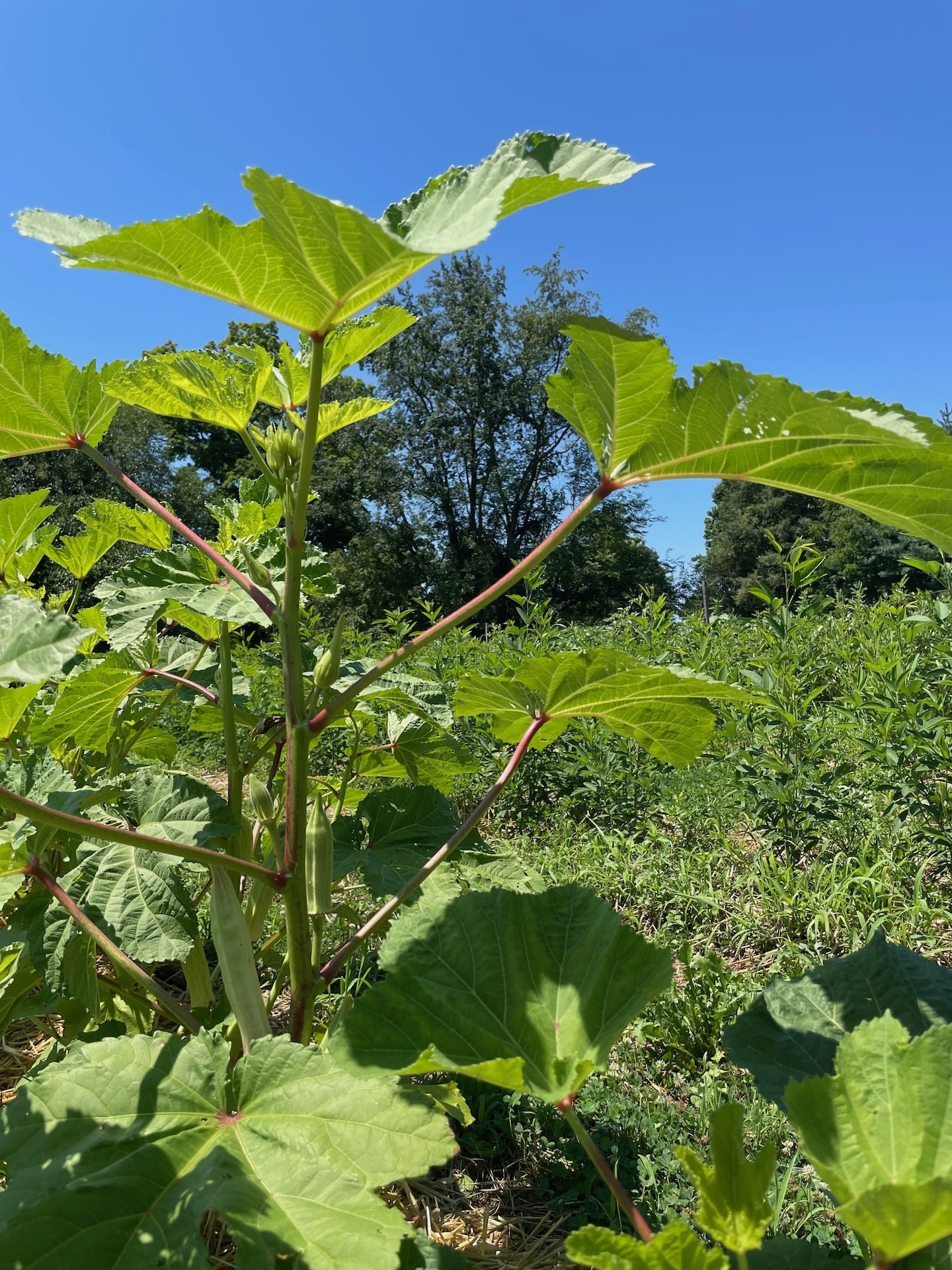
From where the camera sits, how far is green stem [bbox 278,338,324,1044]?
29.9 inches

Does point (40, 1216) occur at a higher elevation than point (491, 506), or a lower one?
lower

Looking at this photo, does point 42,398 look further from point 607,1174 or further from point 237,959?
point 607,1174

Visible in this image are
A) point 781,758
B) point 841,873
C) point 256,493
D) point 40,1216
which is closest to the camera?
point 40,1216

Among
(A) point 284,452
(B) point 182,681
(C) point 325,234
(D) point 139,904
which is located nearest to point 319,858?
(D) point 139,904

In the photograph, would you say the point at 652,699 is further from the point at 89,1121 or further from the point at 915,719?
the point at 915,719

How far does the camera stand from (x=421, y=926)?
84 cm

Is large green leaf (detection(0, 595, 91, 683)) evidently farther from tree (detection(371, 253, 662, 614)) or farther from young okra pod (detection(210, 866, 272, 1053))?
tree (detection(371, 253, 662, 614))

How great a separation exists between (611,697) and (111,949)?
30.1 inches

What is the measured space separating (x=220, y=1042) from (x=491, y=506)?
2575cm

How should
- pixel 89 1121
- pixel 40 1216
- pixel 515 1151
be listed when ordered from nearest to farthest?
pixel 40 1216 → pixel 89 1121 → pixel 515 1151

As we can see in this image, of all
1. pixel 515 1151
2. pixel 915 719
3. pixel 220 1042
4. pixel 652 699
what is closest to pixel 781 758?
pixel 915 719

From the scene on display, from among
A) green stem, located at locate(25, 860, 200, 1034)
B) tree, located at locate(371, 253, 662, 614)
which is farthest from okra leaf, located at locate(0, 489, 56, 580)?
tree, located at locate(371, 253, 662, 614)

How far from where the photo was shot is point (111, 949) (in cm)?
105

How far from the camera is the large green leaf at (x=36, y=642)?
556 millimetres
